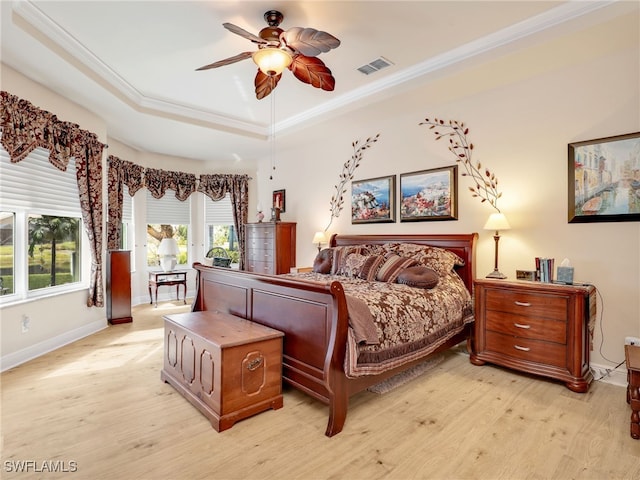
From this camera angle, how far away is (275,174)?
6.25m

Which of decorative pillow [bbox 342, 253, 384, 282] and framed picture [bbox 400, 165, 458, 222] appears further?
framed picture [bbox 400, 165, 458, 222]

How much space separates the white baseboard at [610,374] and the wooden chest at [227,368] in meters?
2.73

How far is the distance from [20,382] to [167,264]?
133 inches

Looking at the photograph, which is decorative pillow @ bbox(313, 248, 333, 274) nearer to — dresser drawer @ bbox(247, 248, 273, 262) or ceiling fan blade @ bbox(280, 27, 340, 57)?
dresser drawer @ bbox(247, 248, 273, 262)

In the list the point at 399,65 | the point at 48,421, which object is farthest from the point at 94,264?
the point at 399,65

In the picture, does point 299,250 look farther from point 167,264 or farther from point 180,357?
point 180,357

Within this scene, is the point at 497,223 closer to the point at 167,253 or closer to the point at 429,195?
the point at 429,195

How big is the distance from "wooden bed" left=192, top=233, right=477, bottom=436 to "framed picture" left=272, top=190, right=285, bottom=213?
2.78m

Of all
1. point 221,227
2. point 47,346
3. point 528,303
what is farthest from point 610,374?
point 221,227

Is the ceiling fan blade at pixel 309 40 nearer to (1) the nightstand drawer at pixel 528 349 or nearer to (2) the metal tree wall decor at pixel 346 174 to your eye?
(2) the metal tree wall decor at pixel 346 174

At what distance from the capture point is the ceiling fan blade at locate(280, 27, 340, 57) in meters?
2.21

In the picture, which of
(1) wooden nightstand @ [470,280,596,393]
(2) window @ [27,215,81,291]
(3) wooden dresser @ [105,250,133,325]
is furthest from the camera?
(3) wooden dresser @ [105,250,133,325]

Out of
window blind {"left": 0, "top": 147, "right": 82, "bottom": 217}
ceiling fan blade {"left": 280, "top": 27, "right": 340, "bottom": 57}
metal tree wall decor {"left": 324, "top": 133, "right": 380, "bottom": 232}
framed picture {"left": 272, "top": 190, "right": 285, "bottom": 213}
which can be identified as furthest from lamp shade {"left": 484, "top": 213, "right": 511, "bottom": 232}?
window blind {"left": 0, "top": 147, "right": 82, "bottom": 217}

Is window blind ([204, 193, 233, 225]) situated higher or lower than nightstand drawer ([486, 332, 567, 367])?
higher
